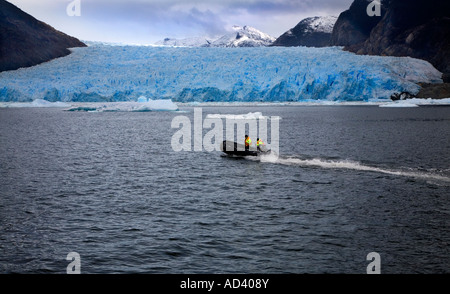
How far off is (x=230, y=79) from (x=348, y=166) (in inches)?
2495

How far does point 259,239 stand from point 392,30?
126 metres

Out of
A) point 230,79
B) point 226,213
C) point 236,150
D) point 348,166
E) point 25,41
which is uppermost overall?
point 25,41

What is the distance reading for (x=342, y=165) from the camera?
2858 cm

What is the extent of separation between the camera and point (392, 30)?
4983 inches

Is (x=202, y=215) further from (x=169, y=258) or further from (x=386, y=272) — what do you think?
(x=386, y=272)

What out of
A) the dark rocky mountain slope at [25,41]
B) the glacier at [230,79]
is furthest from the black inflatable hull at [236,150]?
the dark rocky mountain slope at [25,41]

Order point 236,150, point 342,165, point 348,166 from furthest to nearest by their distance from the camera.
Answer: point 236,150 → point 342,165 → point 348,166

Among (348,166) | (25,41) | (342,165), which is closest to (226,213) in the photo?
(348,166)

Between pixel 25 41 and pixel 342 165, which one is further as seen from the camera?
pixel 25 41

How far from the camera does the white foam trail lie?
2451 centimetres

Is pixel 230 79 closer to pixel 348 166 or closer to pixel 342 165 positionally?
pixel 342 165

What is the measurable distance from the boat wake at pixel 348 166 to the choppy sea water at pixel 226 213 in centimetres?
12

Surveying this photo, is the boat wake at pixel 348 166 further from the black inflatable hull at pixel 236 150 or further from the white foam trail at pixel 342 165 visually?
the black inflatable hull at pixel 236 150

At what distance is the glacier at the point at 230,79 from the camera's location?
284 ft
